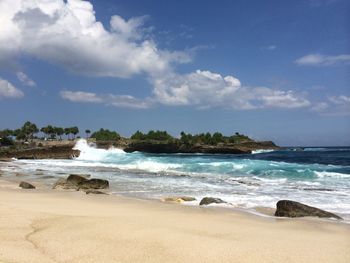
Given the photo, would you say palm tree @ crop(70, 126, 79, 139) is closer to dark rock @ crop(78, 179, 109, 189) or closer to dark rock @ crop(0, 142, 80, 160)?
dark rock @ crop(0, 142, 80, 160)

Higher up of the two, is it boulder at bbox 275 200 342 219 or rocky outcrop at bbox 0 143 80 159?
rocky outcrop at bbox 0 143 80 159

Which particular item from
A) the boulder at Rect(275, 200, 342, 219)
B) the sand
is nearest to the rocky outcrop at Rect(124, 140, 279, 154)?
the boulder at Rect(275, 200, 342, 219)

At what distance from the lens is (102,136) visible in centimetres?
13212

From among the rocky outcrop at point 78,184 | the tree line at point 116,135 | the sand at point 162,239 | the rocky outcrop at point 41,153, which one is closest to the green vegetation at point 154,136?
the tree line at point 116,135

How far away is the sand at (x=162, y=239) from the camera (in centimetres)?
509

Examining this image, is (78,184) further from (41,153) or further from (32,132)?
(32,132)

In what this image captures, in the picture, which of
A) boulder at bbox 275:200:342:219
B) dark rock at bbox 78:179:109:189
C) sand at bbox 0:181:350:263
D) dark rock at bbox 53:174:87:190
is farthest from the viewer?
dark rock at bbox 78:179:109:189

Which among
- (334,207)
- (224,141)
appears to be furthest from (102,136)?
(334,207)

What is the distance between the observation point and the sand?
509cm

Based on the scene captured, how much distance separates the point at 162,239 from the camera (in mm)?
6051

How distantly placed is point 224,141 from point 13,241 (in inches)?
4614

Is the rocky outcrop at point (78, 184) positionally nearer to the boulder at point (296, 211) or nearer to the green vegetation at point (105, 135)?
the boulder at point (296, 211)

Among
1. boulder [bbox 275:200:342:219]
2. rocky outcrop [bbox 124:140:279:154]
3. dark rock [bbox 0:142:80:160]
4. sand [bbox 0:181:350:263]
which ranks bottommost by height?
boulder [bbox 275:200:342:219]

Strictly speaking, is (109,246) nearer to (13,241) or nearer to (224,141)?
(13,241)
